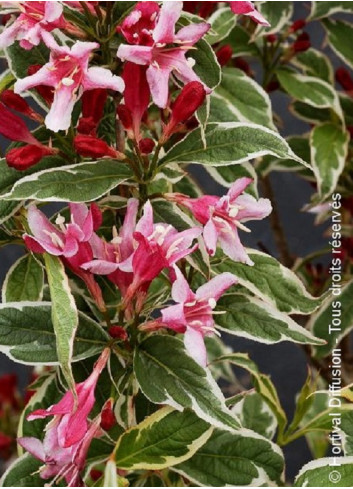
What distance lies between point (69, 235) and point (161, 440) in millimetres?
189

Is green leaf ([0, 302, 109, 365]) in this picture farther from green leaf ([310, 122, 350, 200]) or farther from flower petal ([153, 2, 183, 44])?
green leaf ([310, 122, 350, 200])

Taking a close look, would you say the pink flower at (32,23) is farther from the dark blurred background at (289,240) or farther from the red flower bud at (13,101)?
the dark blurred background at (289,240)

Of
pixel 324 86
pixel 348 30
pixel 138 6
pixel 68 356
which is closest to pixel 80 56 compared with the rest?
pixel 138 6

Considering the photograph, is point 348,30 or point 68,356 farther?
point 348,30

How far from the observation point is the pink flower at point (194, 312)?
25.3 inches

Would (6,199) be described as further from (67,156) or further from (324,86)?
(324,86)

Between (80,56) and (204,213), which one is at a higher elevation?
(80,56)

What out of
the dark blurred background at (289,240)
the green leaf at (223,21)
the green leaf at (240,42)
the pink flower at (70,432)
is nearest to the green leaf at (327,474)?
the pink flower at (70,432)

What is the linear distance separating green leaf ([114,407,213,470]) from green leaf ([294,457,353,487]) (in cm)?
10

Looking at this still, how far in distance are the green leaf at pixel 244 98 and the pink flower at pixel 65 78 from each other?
31cm

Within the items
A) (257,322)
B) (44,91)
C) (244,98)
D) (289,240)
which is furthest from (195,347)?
(289,240)

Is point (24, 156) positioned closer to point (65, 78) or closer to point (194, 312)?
point (65, 78)

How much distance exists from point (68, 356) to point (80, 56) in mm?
218

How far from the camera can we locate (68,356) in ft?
1.93
